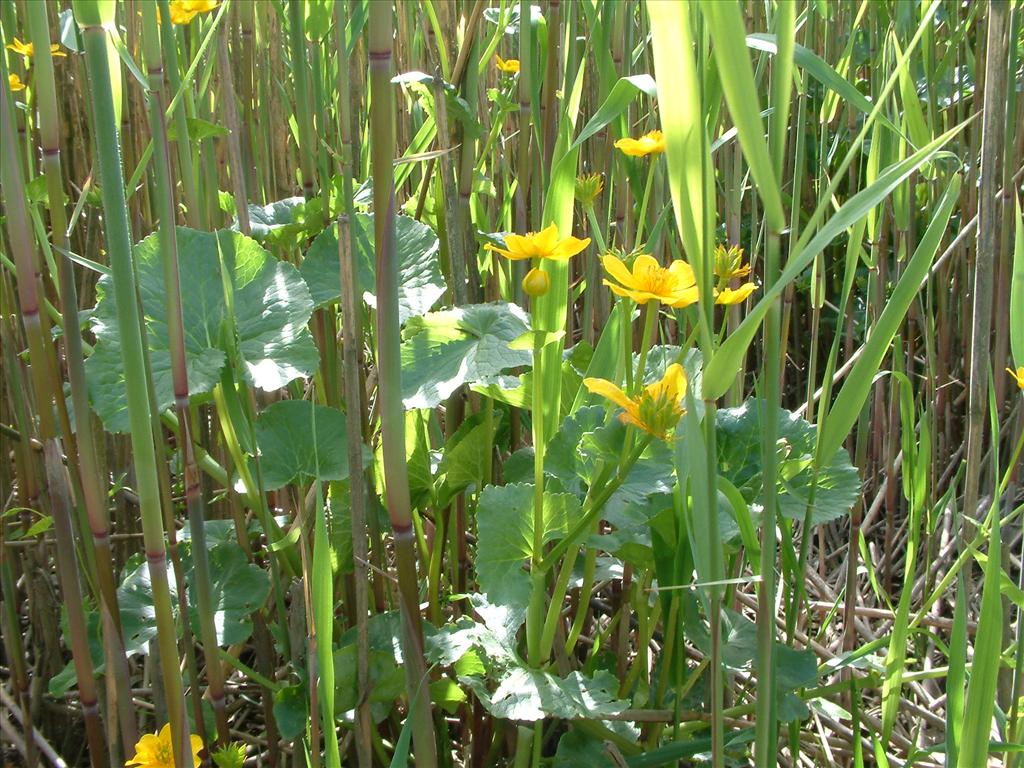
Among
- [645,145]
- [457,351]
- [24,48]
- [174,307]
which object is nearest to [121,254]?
[174,307]

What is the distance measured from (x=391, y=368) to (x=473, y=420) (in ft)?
1.22

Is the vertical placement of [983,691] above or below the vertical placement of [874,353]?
below

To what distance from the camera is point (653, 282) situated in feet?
2.03

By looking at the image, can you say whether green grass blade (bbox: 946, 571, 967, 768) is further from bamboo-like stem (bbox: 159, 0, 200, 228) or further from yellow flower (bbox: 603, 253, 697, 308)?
bamboo-like stem (bbox: 159, 0, 200, 228)

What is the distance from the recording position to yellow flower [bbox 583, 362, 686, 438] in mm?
570

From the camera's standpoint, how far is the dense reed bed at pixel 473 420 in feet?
1.70

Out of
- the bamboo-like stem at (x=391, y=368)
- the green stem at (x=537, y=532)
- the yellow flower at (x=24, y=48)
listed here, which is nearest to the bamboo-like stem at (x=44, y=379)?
the bamboo-like stem at (x=391, y=368)

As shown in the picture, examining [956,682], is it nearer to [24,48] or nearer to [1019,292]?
[1019,292]

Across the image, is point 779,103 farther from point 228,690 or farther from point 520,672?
point 228,690

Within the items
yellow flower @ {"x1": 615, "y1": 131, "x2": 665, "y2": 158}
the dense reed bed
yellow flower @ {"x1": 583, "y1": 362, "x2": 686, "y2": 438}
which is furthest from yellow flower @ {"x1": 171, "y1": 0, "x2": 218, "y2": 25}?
yellow flower @ {"x1": 583, "y1": 362, "x2": 686, "y2": 438}

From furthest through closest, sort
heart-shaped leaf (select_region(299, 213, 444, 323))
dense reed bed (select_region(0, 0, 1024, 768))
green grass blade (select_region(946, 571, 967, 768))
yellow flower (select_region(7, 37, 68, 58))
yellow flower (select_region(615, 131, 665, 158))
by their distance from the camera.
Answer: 1. yellow flower (select_region(7, 37, 68, 58))
2. heart-shaped leaf (select_region(299, 213, 444, 323))
3. yellow flower (select_region(615, 131, 665, 158))
4. green grass blade (select_region(946, 571, 967, 768))
5. dense reed bed (select_region(0, 0, 1024, 768))

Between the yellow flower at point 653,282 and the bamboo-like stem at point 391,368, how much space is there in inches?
5.9

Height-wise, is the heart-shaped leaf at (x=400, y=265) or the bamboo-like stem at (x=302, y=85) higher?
the bamboo-like stem at (x=302, y=85)

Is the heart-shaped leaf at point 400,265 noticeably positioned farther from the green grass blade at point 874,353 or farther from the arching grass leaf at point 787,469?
the green grass blade at point 874,353
